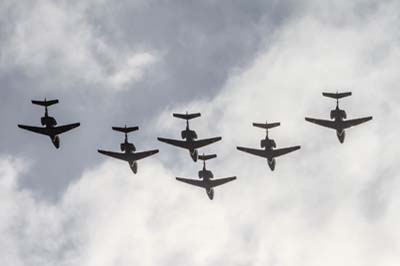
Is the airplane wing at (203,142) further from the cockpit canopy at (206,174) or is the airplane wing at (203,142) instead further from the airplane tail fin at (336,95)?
the airplane tail fin at (336,95)

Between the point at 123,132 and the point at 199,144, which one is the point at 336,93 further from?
the point at 123,132

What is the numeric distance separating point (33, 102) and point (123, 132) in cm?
1115

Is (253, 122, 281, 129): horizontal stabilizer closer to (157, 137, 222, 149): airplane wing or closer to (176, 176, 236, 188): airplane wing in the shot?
(157, 137, 222, 149): airplane wing

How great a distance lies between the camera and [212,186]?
9931 centimetres

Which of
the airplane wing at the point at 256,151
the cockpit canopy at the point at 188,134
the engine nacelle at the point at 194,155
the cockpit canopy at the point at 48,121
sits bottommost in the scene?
the engine nacelle at the point at 194,155

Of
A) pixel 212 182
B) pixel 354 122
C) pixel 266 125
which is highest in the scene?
pixel 354 122

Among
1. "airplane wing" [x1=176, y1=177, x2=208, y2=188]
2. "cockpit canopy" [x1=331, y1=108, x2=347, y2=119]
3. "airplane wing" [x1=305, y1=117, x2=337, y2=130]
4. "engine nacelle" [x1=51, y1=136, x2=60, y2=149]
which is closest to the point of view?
"cockpit canopy" [x1=331, y1=108, x2=347, y2=119]

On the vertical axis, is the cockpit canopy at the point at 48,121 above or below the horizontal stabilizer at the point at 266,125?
above

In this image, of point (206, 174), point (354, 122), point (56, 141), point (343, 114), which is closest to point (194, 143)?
point (206, 174)

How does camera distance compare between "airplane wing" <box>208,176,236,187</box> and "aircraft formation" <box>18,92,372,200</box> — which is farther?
"airplane wing" <box>208,176,236,187</box>

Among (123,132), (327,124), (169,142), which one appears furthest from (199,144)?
(327,124)

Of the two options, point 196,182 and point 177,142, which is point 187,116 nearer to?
point 177,142

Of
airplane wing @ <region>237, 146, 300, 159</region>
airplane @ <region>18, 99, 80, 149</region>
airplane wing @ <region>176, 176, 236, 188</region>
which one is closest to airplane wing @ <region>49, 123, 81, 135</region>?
airplane @ <region>18, 99, 80, 149</region>

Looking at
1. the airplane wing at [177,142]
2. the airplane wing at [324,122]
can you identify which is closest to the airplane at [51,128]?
the airplane wing at [177,142]
